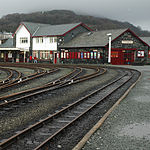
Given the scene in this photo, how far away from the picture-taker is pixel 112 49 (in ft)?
124

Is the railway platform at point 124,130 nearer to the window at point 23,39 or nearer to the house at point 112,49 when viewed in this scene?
the house at point 112,49

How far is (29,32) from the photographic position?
1916 inches

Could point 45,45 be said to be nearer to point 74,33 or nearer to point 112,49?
point 74,33

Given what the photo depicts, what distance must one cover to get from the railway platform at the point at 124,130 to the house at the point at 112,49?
96.8ft

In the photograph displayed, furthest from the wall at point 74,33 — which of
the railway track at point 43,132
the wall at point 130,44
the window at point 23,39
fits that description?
the railway track at point 43,132

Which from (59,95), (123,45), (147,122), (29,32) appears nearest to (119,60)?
(123,45)

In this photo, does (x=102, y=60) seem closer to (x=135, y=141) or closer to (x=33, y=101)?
(x=33, y=101)

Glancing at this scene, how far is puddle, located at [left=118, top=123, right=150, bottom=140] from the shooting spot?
574 cm

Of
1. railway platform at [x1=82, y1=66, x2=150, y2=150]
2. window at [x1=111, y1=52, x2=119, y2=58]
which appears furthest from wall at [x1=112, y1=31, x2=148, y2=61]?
railway platform at [x1=82, y1=66, x2=150, y2=150]

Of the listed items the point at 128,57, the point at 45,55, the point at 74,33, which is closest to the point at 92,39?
the point at 74,33

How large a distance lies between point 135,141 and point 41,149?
2.20 metres

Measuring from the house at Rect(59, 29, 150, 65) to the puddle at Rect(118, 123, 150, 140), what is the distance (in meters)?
31.2

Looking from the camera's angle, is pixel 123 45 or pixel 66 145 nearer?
pixel 66 145

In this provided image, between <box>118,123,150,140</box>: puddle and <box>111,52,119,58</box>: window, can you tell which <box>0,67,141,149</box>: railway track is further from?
<box>111,52,119,58</box>: window
